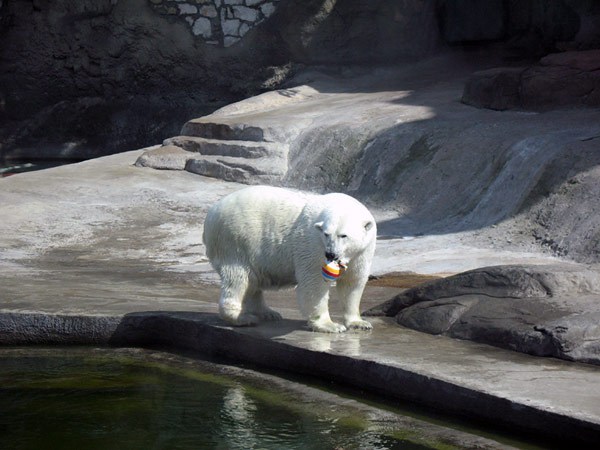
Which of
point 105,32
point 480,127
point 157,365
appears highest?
point 105,32

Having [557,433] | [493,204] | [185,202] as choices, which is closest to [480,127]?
[493,204]

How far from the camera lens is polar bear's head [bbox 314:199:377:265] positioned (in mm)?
5285

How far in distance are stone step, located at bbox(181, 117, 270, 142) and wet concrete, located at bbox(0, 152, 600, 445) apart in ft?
6.77

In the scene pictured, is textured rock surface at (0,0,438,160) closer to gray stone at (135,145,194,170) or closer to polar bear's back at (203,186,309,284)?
gray stone at (135,145,194,170)

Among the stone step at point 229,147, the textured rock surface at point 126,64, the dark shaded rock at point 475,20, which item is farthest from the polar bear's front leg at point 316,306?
the textured rock surface at point 126,64

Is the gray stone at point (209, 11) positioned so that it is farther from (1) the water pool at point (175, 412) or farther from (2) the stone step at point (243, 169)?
(1) the water pool at point (175, 412)

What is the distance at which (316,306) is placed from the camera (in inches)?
224

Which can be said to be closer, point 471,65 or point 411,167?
point 411,167

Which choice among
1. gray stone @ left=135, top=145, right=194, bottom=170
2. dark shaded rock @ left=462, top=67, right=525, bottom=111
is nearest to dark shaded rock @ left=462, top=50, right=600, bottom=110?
dark shaded rock @ left=462, top=67, right=525, bottom=111

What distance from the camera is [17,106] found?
1805 centimetres

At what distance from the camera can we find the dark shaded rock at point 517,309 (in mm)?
5195

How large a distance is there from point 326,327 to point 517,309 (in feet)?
3.31

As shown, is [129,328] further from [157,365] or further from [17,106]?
[17,106]

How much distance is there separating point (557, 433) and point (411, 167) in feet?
24.4
